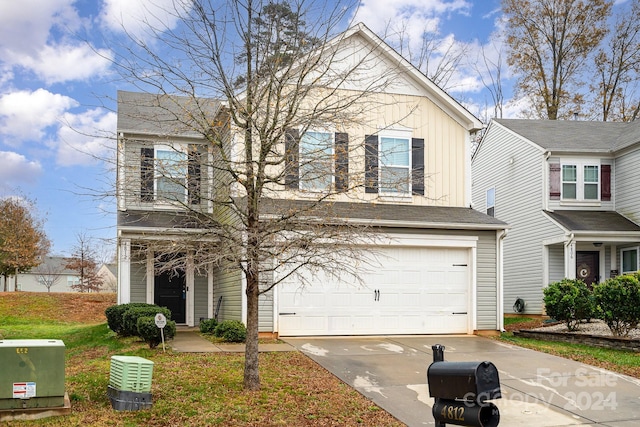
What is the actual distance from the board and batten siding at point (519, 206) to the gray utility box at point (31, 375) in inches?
691

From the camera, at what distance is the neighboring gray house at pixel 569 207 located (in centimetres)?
2083

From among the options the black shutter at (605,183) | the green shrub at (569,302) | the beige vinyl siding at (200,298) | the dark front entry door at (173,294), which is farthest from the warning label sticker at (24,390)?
the black shutter at (605,183)

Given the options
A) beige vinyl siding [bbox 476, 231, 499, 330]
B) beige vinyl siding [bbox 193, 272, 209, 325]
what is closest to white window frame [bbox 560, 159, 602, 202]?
beige vinyl siding [bbox 476, 231, 499, 330]

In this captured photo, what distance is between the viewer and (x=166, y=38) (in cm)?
957

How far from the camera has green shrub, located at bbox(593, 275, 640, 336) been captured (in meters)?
13.4

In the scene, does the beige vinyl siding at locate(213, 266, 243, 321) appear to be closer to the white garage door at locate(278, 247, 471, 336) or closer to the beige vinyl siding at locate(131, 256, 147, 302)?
the white garage door at locate(278, 247, 471, 336)

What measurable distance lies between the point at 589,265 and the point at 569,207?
7.11 ft

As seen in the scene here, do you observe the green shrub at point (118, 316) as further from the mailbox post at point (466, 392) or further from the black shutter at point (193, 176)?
the mailbox post at point (466, 392)

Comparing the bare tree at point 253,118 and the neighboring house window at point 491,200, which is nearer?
the bare tree at point 253,118

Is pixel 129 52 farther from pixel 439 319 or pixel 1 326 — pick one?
pixel 1 326

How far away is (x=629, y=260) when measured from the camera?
21.1 m

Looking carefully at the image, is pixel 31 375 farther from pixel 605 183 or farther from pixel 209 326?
pixel 605 183

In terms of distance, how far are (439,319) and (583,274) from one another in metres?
8.77

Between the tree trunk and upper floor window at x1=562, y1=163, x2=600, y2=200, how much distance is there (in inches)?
637
